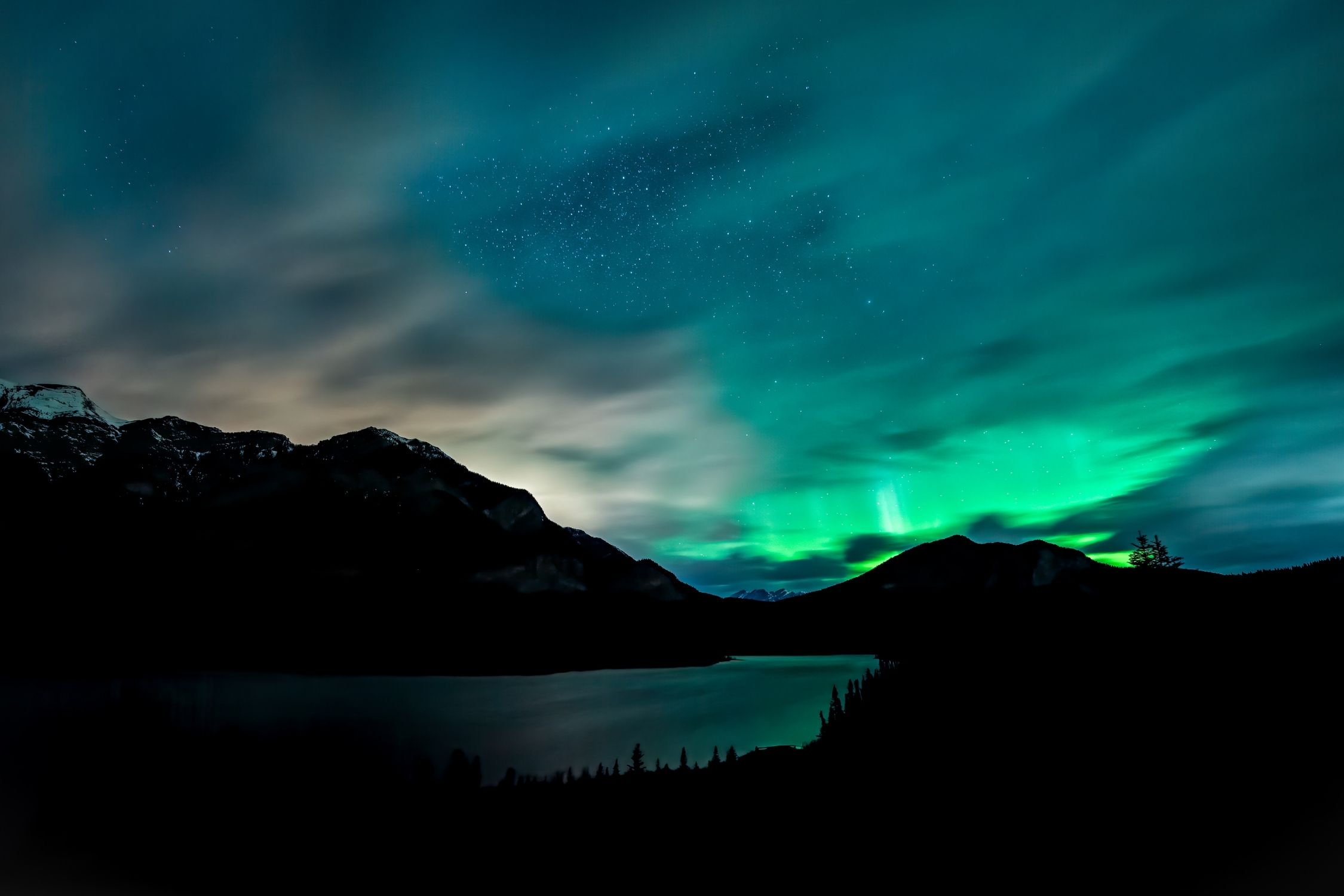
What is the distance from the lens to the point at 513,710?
137m

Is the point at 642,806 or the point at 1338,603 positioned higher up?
the point at 1338,603

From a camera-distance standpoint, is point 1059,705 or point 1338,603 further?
point 1338,603

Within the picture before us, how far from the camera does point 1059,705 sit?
37.1m

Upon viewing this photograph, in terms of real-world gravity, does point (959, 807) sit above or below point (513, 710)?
above

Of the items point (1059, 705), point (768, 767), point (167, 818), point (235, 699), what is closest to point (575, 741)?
point (167, 818)

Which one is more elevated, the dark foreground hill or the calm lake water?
the dark foreground hill

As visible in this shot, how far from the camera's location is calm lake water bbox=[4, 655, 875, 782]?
94.7m

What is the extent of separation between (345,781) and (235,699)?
9985 centimetres

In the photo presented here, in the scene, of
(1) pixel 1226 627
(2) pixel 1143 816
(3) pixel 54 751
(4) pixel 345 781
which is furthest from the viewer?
(3) pixel 54 751

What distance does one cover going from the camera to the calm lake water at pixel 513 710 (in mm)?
94688

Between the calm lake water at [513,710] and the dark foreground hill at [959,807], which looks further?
the calm lake water at [513,710]

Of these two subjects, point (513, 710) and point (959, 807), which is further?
point (513, 710)

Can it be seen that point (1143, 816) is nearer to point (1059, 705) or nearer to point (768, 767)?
point (1059, 705)

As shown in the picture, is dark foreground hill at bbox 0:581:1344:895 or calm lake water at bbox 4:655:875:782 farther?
calm lake water at bbox 4:655:875:782
